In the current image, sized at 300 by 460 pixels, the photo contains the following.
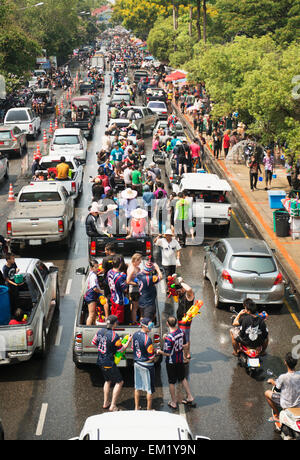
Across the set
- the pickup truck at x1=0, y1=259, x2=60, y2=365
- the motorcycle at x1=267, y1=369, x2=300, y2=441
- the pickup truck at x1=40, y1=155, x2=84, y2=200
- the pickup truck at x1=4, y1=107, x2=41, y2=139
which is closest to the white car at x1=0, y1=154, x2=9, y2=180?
the pickup truck at x1=40, y1=155, x2=84, y2=200

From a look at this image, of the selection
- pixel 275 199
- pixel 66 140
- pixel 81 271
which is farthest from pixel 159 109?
pixel 81 271

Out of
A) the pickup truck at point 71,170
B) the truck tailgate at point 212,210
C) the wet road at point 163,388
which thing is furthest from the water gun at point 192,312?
the pickup truck at point 71,170

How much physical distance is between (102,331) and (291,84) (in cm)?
1505

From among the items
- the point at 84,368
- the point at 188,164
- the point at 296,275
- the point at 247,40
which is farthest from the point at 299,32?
the point at 84,368

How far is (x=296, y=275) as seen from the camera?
1673cm

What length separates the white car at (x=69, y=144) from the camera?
97.1 feet

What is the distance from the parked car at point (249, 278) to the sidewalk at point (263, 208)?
1.69 metres

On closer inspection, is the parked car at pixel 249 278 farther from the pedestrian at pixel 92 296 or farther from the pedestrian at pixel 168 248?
the pedestrian at pixel 92 296

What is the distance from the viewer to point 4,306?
37.5 ft

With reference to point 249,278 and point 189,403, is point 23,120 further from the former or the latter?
point 189,403

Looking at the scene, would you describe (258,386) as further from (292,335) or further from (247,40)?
(247,40)

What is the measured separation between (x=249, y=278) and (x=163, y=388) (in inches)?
157

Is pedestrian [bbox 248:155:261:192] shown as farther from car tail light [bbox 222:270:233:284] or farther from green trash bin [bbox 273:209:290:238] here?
car tail light [bbox 222:270:233:284]

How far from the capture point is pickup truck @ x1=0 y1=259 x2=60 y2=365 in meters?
10.9
